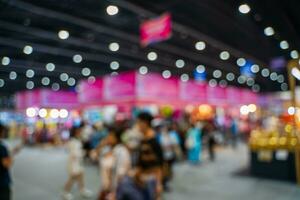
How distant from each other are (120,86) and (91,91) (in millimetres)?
2824

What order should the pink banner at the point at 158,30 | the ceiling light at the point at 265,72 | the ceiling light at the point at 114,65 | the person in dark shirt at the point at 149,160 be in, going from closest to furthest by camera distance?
the person in dark shirt at the point at 149,160 < the pink banner at the point at 158,30 < the ceiling light at the point at 114,65 < the ceiling light at the point at 265,72

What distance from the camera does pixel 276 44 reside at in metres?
18.5

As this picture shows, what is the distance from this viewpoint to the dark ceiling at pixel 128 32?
36.6ft

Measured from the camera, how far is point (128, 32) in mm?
15367

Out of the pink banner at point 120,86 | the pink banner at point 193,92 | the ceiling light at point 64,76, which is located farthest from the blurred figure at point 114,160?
the ceiling light at point 64,76

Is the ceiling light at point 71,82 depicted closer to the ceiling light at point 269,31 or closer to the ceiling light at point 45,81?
the ceiling light at point 45,81

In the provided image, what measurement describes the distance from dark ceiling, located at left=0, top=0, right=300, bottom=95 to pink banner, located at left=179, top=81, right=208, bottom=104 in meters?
2.14

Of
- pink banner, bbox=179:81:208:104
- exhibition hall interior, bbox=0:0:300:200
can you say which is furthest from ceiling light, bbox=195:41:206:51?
pink banner, bbox=179:81:208:104

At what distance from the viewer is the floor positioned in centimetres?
699

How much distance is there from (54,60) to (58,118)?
14.6ft

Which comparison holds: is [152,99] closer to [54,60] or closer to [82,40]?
[82,40]

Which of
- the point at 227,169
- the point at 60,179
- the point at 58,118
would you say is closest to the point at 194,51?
the point at 58,118

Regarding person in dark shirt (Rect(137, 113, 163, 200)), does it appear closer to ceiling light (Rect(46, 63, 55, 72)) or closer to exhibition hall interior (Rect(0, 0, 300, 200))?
exhibition hall interior (Rect(0, 0, 300, 200))

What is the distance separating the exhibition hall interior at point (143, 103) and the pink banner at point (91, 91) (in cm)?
5
